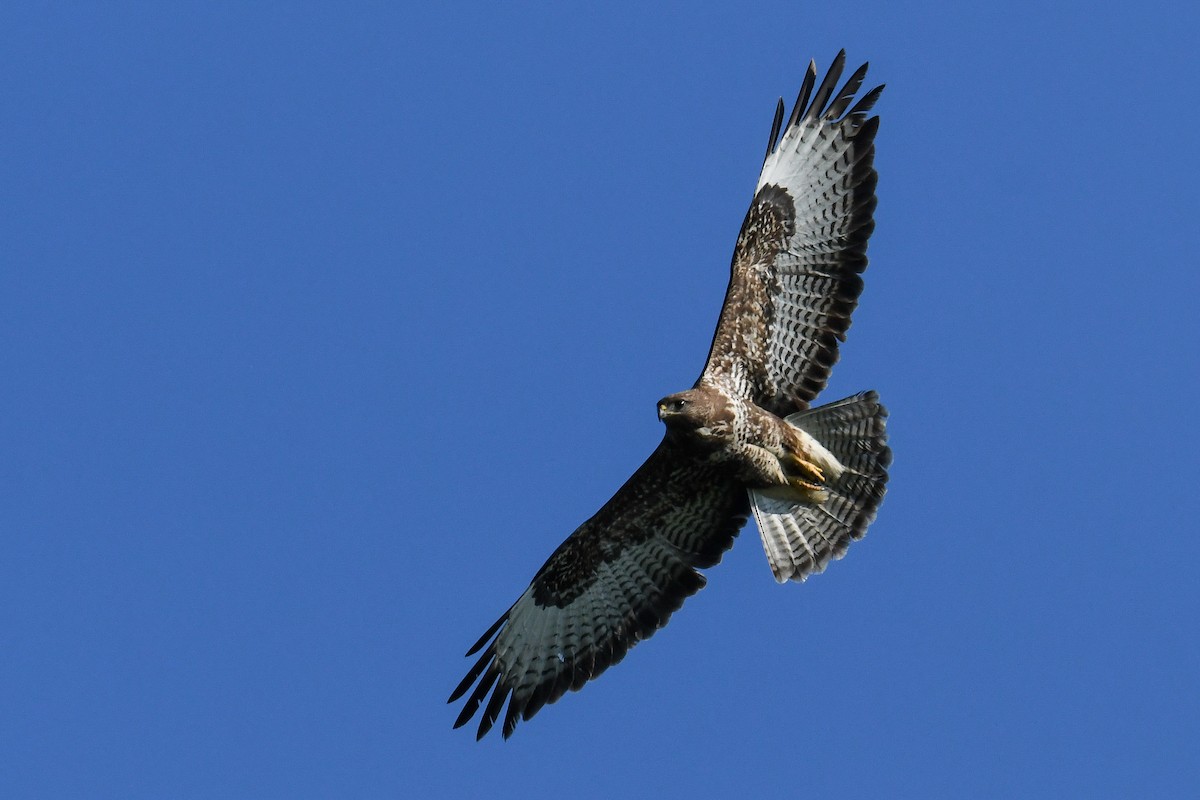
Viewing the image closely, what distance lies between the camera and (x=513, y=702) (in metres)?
11.2

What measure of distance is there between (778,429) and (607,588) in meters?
1.72

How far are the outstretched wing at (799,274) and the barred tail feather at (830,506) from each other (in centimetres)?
29

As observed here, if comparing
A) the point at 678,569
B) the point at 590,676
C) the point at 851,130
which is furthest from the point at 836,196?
the point at 590,676

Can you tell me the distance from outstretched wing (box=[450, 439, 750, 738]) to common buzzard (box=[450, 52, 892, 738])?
0.04ft

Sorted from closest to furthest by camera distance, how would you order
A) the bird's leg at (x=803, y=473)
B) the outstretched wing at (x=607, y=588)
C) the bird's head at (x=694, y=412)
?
the bird's head at (x=694, y=412) < the bird's leg at (x=803, y=473) < the outstretched wing at (x=607, y=588)

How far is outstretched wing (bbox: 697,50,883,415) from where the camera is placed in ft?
35.1

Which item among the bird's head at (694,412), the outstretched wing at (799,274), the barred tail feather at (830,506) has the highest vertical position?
the outstretched wing at (799,274)

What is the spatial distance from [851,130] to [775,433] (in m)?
2.13

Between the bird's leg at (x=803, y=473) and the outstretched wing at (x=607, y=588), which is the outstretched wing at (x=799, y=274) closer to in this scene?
the bird's leg at (x=803, y=473)

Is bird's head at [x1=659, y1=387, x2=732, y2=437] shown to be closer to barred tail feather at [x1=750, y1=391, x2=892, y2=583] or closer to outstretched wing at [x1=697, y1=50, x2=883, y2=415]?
outstretched wing at [x1=697, y1=50, x2=883, y2=415]

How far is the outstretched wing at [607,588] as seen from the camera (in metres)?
11.0

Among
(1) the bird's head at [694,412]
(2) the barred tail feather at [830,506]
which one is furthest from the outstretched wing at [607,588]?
(1) the bird's head at [694,412]

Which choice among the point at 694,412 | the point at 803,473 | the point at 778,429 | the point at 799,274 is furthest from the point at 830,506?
the point at 799,274

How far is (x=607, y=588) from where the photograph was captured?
11.2m
